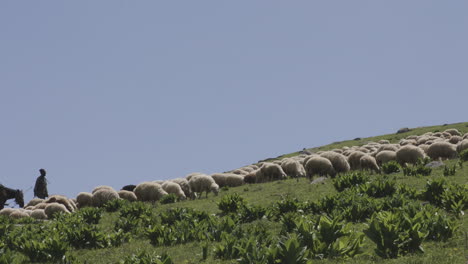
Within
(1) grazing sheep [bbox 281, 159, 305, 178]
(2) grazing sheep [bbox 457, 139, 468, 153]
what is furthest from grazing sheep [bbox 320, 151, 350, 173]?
(2) grazing sheep [bbox 457, 139, 468, 153]

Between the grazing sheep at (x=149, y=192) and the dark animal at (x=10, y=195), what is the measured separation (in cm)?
888

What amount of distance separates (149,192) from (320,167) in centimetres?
1094

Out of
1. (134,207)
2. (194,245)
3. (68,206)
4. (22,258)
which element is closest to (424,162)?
(134,207)

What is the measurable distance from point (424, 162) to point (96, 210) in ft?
63.1

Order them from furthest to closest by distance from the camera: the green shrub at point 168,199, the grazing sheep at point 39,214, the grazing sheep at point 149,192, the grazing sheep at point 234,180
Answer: the grazing sheep at point 234,180 → the grazing sheep at point 149,192 → the green shrub at point 168,199 → the grazing sheep at point 39,214

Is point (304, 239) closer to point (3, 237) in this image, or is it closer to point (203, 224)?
point (203, 224)

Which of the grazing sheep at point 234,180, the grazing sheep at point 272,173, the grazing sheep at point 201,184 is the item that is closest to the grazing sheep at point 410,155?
the grazing sheep at point 272,173

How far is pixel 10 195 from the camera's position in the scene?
96.9 ft

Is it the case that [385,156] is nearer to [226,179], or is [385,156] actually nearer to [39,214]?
[226,179]

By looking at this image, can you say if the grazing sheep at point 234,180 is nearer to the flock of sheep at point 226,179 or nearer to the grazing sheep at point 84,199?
the flock of sheep at point 226,179

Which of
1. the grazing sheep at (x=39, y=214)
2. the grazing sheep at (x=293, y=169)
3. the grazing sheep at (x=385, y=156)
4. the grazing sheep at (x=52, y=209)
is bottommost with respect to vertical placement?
the grazing sheep at (x=39, y=214)

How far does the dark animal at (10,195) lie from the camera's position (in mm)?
29109

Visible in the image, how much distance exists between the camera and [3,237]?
1426 cm

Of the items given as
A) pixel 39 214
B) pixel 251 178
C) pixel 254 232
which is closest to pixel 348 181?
pixel 254 232
